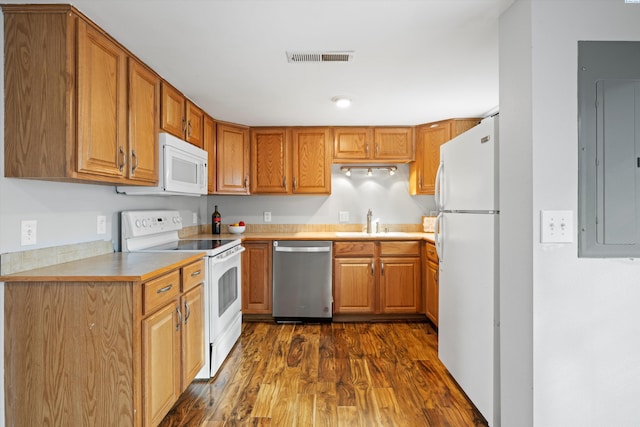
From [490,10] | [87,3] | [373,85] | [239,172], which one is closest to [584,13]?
[490,10]

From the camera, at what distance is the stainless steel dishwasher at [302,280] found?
11.6 feet

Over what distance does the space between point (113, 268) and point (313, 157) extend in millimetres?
2546

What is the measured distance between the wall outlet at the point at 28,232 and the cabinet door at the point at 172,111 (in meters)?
1.05

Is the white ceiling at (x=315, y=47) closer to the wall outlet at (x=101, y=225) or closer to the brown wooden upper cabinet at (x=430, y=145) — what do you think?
the brown wooden upper cabinet at (x=430, y=145)

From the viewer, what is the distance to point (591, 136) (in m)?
1.44

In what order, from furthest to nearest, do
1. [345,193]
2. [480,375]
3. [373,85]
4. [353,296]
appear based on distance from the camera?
[345,193] → [353,296] → [373,85] → [480,375]

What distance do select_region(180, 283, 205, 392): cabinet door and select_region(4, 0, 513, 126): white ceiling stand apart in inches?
58.0

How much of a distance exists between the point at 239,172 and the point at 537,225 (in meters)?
3.02

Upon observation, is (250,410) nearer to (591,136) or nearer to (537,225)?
(537,225)

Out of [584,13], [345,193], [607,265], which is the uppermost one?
[584,13]

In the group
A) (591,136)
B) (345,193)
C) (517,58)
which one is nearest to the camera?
(591,136)

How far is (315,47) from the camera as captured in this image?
2006 millimetres

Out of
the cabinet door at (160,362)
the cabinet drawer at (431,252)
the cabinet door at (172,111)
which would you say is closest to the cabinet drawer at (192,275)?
the cabinet door at (160,362)

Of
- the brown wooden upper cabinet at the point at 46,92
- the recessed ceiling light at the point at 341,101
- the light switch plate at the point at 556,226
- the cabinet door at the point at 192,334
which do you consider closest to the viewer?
the light switch plate at the point at 556,226
